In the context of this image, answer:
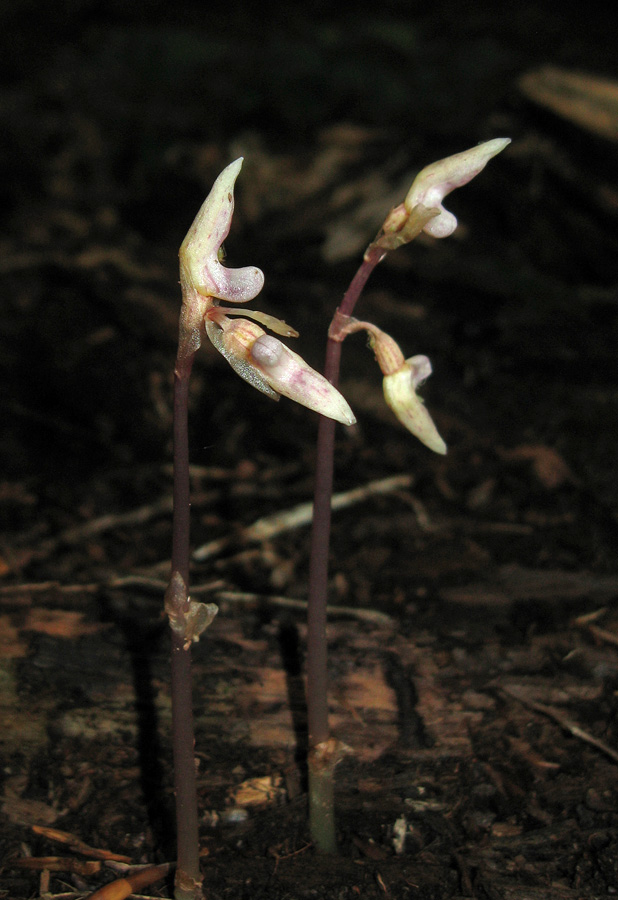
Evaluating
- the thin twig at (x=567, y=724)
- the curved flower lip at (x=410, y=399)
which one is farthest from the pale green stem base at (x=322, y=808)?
the curved flower lip at (x=410, y=399)

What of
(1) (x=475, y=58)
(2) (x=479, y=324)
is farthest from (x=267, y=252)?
(1) (x=475, y=58)

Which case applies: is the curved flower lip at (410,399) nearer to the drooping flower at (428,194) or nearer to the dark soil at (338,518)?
the drooping flower at (428,194)

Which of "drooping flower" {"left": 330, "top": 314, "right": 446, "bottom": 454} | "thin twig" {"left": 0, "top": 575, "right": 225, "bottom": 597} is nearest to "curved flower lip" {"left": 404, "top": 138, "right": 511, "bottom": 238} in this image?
"drooping flower" {"left": 330, "top": 314, "right": 446, "bottom": 454}

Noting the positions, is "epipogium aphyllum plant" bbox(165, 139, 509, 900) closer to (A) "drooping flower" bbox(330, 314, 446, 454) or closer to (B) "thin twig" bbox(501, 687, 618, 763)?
(A) "drooping flower" bbox(330, 314, 446, 454)

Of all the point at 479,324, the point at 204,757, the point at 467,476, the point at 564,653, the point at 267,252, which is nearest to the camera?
the point at 204,757

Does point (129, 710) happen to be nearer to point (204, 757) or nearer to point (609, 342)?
point (204, 757)

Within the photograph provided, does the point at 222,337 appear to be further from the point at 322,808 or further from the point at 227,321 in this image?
the point at 322,808
